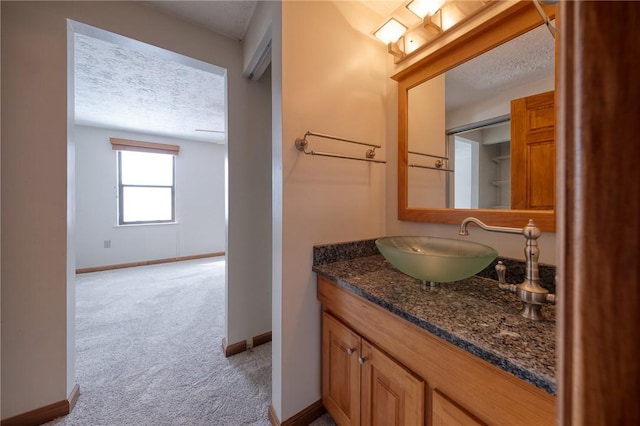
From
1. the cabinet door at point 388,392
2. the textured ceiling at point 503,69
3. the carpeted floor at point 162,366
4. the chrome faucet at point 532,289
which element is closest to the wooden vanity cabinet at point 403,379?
the cabinet door at point 388,392

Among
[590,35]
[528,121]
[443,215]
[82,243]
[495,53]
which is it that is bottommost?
[82,243]

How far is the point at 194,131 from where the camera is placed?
4102mm

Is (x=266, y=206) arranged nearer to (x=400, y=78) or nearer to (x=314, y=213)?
(x=314, y=213)

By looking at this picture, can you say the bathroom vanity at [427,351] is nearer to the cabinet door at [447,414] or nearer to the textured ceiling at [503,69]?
the cabinet door at [447,414]

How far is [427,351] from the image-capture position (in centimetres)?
73

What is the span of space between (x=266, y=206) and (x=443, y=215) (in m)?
1.29

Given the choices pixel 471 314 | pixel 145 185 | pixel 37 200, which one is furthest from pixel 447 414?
pixel 145 185

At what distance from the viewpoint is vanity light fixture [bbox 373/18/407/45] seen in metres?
1.32

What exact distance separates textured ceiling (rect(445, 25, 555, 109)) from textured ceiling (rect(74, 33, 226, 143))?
5.41ft

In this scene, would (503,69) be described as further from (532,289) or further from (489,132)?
(532,289)

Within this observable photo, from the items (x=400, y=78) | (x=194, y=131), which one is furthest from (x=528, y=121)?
(x=194, y=131)

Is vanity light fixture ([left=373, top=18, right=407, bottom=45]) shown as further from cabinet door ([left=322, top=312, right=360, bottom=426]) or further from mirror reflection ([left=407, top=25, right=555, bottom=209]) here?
cabinet door ([left=322, top=312, right=360, bottom=426])

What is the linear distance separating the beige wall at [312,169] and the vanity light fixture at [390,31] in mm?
78

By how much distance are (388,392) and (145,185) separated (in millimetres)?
5097
